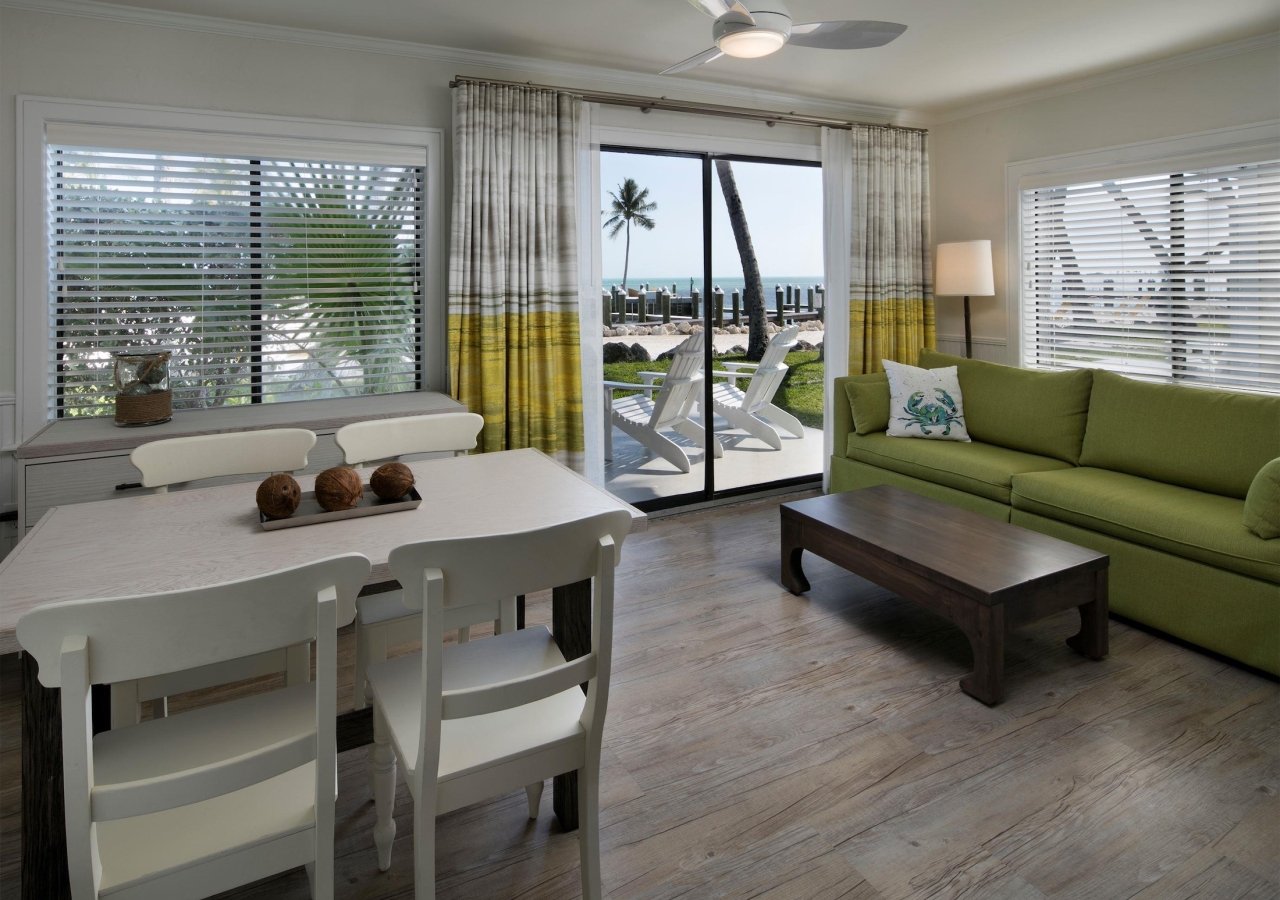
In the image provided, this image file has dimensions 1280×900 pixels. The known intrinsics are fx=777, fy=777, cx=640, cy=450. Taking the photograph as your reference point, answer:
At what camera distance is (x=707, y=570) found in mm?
3844

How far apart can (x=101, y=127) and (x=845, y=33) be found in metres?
3.05

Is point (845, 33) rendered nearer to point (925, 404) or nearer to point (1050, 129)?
point (925, 404)

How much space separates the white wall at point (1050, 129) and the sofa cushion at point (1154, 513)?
1906 mm

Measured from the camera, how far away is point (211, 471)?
2.36 m

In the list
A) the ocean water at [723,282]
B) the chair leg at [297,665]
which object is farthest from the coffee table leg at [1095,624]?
the ocean water at [723,282]

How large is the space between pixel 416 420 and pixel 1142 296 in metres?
4.12

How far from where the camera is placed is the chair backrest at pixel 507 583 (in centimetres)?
135

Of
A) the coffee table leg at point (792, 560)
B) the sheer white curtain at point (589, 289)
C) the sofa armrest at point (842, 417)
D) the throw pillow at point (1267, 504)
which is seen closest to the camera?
the throw pillow at point (1267, 504)

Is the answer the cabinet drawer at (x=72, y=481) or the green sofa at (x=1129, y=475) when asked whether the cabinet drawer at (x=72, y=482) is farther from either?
the green sofa at (x=1129, y=475)

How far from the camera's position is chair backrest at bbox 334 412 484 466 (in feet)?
8.35

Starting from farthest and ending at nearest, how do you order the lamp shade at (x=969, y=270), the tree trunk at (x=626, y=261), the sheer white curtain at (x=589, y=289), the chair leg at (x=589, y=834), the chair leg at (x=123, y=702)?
the lamp shade at (x=969, y=270)
the tree trunk at (x=626, y=261)
the sheer white curtain at (x=589, y=289)
the chair leg at (x=123, y=702)
the chair leg at (x=589, y=834)

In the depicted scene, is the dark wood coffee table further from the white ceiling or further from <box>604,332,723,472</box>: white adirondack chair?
the white ceiling

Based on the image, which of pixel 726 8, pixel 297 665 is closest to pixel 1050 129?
pixel 726 8

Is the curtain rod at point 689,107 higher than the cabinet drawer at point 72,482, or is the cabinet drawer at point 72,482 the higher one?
the curtain rod at point 689,107
